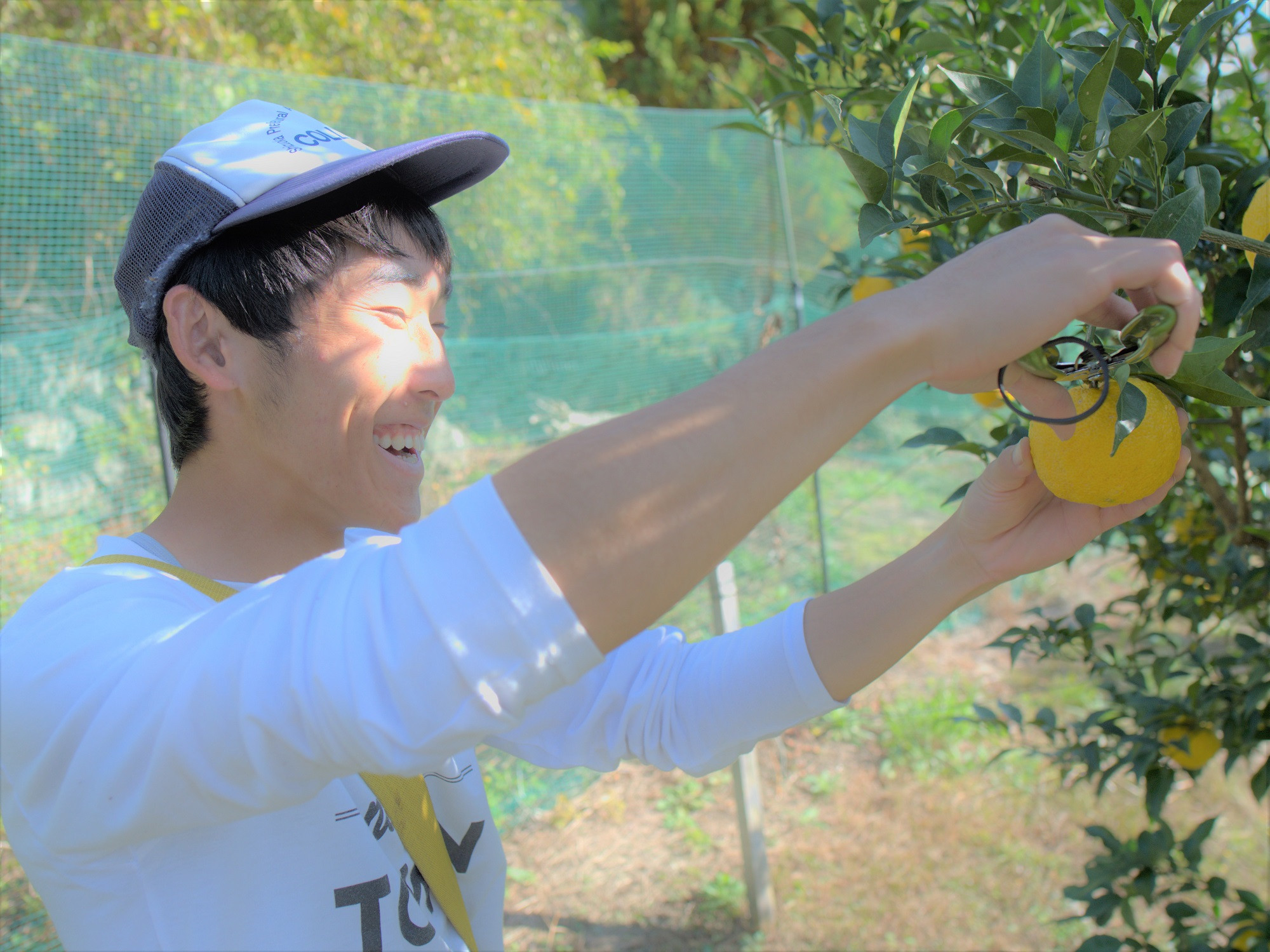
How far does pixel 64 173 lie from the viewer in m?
2.59

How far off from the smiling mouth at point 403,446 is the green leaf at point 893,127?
1.95ft

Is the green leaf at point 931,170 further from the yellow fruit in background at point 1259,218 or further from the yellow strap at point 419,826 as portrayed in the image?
the yellow strap at point 419,826

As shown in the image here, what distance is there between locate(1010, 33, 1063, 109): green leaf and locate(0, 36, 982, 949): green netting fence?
645 mm

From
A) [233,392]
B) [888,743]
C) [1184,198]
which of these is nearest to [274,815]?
[233,392]

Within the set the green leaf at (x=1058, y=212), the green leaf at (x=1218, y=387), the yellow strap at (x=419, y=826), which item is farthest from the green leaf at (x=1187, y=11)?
the yellow strap at (x=419, y=826)

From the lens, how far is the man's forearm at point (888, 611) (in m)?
1.07

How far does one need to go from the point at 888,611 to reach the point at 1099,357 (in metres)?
0.43

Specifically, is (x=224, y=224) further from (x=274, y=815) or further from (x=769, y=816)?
(x=769, y=816)

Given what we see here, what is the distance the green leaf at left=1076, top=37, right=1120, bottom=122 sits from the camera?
0.75 metres

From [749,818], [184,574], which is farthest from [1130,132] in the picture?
[749,818]

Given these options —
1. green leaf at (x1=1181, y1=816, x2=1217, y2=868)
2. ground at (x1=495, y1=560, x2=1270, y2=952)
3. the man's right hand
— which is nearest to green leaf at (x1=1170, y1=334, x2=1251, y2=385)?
the man's right hand

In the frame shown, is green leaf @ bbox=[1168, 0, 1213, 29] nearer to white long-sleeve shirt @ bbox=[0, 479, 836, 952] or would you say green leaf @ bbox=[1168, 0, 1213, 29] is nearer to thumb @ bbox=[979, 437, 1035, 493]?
thumb @ bbox=[979, 437, 1035, 493]

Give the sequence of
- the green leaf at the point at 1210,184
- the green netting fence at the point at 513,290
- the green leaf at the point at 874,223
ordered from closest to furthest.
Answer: the green leaf at the point at 874,223, the green leaf at the point at 1210,184, the green netting fence at the point at 513,290

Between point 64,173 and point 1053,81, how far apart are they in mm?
2633
